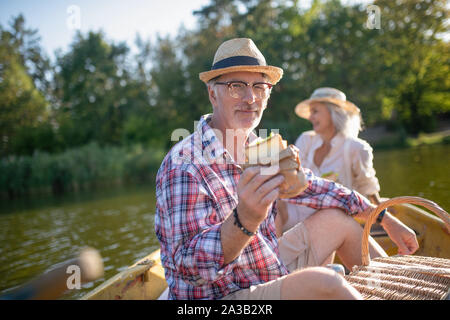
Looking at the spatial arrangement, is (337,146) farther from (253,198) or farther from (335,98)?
(253,198)

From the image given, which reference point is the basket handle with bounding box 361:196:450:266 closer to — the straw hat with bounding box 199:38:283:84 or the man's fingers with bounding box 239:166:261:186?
the straw hat with bounding box 199:38:283:84

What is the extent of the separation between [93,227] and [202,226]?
907 cm

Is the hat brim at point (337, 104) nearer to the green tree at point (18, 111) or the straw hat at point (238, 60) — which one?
the straw hat at point (238, 60)

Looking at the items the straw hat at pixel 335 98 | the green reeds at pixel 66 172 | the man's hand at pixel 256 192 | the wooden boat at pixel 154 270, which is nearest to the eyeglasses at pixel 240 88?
the man's hand at pixel 256 192

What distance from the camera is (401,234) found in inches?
93.9

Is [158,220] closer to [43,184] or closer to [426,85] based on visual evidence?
[43,184]

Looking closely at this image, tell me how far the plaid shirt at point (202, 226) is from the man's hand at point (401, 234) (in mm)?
873

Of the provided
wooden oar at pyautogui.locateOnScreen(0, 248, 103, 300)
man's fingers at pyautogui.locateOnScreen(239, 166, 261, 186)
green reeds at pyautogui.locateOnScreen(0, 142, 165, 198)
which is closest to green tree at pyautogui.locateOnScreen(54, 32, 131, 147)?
green reeds at pyautogui.locateOnScreen(0, 142, 165, 198)

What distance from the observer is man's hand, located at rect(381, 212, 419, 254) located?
2.38m

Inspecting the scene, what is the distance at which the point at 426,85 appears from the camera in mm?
27406

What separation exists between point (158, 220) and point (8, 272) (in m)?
6.15

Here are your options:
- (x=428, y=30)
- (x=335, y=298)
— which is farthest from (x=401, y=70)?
(x=335, y=298)

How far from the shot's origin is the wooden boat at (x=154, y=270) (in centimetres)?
309

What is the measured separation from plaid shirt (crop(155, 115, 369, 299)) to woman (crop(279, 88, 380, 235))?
77.5 inches
